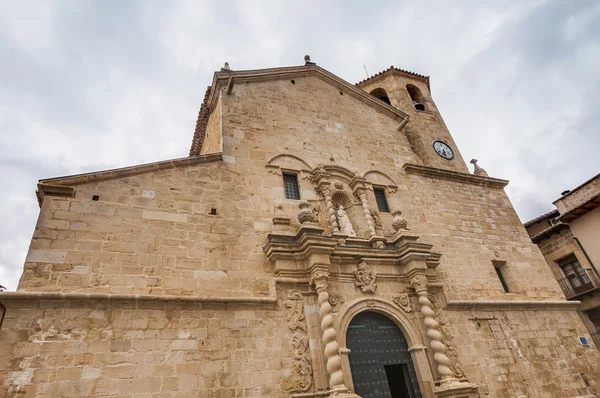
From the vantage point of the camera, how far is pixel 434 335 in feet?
21.9

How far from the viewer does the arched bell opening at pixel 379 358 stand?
6.14 m

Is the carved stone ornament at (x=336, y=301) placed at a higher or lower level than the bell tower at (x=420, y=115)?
lower

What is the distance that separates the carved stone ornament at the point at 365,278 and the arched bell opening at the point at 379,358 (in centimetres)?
46

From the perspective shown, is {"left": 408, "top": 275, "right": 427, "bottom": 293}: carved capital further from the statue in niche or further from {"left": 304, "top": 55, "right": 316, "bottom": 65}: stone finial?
{"left": 304, "top": 55, "right": 316, "bottom": 65}: stone finial

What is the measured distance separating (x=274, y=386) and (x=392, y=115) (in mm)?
8909

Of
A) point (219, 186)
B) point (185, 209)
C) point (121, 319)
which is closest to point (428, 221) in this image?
point (219, 186)

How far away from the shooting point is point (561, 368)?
25.8ft

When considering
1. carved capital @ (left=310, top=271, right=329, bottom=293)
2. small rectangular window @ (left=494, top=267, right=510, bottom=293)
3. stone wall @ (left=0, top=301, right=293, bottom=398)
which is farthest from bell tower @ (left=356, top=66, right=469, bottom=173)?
stone wall @ (left=0, top=301, right=293, bottom=398)

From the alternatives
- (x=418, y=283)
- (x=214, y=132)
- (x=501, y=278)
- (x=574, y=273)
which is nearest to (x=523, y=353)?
(x=501, y=278)

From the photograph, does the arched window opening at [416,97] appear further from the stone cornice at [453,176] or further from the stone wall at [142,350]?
the stone wall at [142,350]

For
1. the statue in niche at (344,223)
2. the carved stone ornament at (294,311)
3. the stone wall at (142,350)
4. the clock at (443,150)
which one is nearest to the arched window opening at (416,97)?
the clock at (443,150)

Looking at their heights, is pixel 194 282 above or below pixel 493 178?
below

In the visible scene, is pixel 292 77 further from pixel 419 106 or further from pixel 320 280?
pixel 320 280

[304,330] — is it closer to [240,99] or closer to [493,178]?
[240,99]
